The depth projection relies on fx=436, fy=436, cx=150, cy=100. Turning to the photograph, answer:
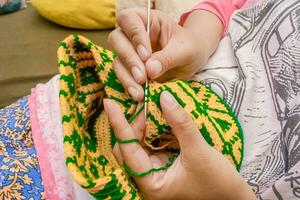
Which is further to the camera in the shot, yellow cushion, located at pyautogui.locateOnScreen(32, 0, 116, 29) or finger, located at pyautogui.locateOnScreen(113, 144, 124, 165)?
yellow cushion, located at pyautogui.locateOnScreen(32, 0, 116, 29)

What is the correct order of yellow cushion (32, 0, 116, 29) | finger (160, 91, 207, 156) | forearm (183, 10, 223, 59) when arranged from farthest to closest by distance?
yellow cushion (32, 0, 116, 29) < forearm (183, 10, 223, 59) < finger (160, 91, 207, 156)

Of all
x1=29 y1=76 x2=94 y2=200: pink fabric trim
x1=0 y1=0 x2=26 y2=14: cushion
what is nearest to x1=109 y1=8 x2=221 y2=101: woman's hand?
x1=29 y1=76 x2=94 y2=200: pink fabric trim

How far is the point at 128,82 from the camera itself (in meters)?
0.52

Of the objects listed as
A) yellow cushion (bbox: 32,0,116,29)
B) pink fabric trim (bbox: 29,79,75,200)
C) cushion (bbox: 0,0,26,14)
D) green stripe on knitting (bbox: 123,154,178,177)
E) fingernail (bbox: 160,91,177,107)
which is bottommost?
cushion (bbox: 0,0,26,14)

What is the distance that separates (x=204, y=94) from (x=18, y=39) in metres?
0.68

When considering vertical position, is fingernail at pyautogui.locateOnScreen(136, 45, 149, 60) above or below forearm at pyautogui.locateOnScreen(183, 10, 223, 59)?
above

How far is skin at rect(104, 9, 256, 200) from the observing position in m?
0.46

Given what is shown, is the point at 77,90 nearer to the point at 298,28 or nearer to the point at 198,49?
the point at 198,49

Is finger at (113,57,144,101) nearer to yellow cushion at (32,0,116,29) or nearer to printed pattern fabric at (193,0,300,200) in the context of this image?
→ printed pattern fabric at (193,0,300,200)

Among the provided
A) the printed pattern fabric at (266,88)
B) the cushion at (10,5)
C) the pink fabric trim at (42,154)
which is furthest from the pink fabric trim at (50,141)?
the cushion at (10,5)

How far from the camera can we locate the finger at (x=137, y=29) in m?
0.54

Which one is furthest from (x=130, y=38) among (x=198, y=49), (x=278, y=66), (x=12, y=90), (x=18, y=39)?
(x=18, y=39)

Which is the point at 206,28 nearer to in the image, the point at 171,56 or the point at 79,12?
the point at 171,56

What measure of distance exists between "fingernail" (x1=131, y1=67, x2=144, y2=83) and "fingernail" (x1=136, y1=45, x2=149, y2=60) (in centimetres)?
2
